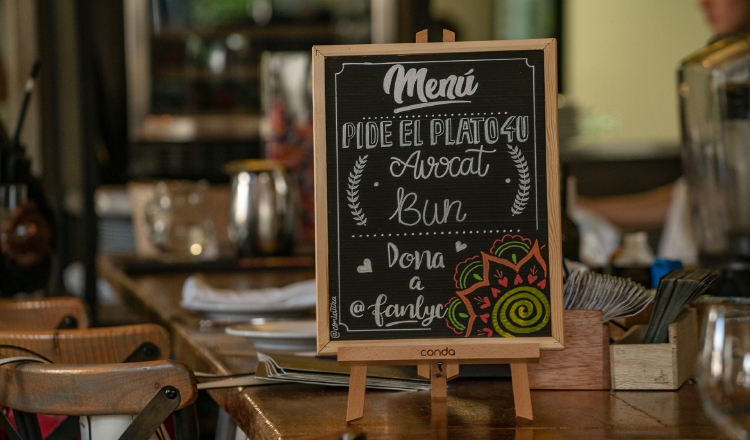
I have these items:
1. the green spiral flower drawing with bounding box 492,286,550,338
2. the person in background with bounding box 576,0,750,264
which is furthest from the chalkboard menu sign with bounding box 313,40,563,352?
the person in background with bounding box 576,0,750,264

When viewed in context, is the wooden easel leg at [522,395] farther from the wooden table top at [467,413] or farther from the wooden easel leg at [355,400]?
the wooden easel leg at [355,400]

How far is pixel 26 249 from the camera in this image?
1.84 m

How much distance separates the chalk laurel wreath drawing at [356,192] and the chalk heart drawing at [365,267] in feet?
0.13

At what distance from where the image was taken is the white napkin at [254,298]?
1570mm

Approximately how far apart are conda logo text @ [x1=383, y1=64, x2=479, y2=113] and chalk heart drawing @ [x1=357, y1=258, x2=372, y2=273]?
158mm

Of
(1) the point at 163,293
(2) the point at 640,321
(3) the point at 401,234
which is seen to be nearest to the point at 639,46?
(1) the point at 163,293

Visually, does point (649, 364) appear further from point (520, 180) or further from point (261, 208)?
point (261, 208)

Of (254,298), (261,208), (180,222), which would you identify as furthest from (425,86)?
(180,222)

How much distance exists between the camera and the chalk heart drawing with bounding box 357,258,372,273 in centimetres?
95

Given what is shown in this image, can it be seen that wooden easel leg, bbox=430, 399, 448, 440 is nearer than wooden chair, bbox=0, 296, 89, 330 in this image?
Yes

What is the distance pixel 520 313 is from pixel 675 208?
288 cm

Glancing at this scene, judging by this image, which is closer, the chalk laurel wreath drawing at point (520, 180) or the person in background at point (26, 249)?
the chalk laurel wreath drawing at point (520, 180)

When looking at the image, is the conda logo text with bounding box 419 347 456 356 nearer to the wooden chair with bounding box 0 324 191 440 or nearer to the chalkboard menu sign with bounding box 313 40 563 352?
the chalkboard menu sign with bounding box 313 40 563 352

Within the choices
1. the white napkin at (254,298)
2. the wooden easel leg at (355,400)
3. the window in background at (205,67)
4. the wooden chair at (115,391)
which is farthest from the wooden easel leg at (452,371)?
the window in background at (205,67)
